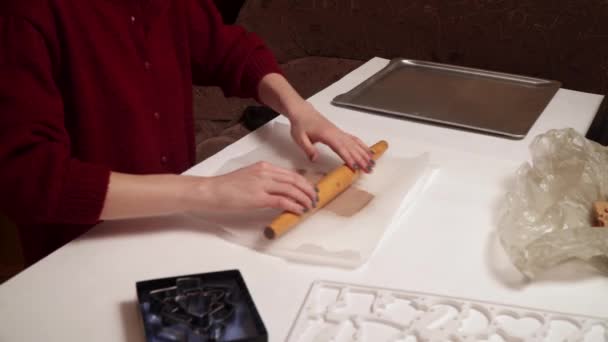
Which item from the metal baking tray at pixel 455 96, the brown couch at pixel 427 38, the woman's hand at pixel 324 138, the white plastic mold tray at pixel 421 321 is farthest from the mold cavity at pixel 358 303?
the brown couch at pixel 427 38

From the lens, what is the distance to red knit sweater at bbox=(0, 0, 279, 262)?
63 centimetres

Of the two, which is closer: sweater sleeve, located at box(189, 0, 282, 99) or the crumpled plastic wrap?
the crumpled plastic wrap

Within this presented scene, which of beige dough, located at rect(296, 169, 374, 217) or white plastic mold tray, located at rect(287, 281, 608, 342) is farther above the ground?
white plastic mold tray, located at rect(287, 281, 608, 342)

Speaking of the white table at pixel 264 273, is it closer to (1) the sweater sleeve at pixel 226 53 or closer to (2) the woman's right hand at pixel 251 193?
(2) the woman's right hand at pixel 251 193

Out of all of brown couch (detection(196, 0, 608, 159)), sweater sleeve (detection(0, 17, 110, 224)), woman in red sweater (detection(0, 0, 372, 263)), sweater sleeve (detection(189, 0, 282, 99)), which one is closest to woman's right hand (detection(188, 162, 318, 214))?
woman in red sweater (detection(0, 0, 372, 263))

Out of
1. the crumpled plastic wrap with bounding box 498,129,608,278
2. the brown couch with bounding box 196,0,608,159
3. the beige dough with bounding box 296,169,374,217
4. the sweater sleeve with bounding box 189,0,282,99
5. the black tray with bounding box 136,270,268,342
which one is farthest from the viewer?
the brown couch with bounding box 196,0,608,159

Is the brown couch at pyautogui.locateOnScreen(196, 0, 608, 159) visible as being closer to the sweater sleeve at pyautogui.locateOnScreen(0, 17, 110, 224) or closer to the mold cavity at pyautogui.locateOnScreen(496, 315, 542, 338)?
the sweater sleeve at pyautogui.locateOnScreen(0, 17, 110, 224)

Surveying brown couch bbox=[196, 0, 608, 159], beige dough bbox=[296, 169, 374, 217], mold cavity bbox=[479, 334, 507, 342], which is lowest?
brown couch bbox=[196, 0, 608, 159]

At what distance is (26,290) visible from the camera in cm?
57

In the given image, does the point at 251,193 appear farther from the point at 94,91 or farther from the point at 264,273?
the point at 94,91

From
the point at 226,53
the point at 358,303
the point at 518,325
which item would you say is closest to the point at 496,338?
the point at 518,325

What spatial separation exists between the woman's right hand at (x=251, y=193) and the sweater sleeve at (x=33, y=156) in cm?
11

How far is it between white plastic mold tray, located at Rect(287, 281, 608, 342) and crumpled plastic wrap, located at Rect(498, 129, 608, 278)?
3.0 inches

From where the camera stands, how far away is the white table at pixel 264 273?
1.78ft
